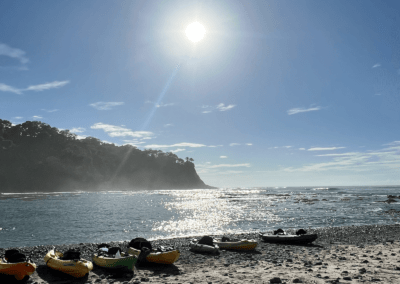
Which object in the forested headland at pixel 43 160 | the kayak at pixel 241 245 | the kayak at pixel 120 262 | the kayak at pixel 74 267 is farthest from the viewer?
the forested headland at pixel 43 160

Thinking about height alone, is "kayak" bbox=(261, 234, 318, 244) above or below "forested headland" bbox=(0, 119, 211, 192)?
below

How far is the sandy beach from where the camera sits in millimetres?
12062

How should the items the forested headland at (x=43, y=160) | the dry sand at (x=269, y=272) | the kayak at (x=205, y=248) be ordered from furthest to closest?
the forested headland at (x=43, y=160), the kayak at (x=205, y=248), the dry sand at (x=269, y=272)

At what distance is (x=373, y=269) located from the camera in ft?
42.7

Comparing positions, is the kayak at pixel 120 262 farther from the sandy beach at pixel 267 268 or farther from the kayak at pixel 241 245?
the kayak at pixel 241 245


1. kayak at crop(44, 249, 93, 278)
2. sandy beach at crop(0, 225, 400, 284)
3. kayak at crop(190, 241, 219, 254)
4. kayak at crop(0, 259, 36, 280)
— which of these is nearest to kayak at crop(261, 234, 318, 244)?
sandy beach at crop(0, 225, 400, 284)

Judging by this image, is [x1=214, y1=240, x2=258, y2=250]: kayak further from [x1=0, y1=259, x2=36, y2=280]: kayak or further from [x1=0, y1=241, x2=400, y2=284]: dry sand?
[x1=0, y1=259, x2=36, y2=280]: kayak

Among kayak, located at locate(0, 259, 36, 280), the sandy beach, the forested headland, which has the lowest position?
the sandy beach

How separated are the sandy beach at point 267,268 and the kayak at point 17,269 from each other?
0.30 meters

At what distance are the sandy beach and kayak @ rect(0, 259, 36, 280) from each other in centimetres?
30

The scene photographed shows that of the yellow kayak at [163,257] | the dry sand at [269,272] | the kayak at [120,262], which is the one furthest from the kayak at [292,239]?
the kayak at [120,262]

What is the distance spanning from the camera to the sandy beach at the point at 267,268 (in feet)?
39.6

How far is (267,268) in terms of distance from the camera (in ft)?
46.9

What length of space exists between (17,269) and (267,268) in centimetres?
1178
